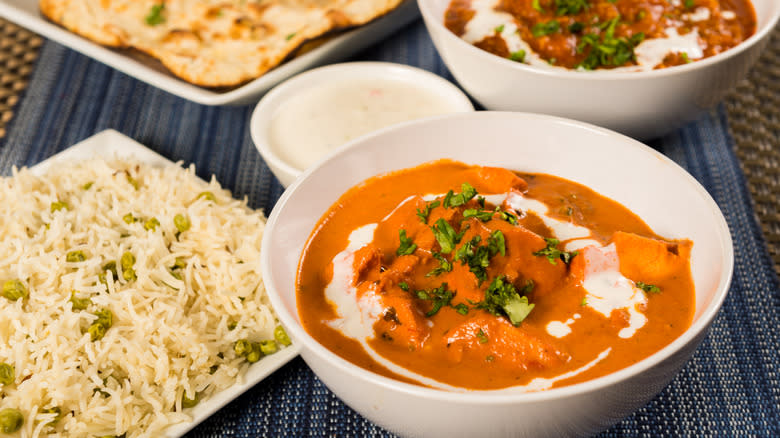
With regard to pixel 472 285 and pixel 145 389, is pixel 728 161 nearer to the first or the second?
pixel 472 285

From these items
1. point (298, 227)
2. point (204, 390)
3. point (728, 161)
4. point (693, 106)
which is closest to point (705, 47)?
point (693, 106)

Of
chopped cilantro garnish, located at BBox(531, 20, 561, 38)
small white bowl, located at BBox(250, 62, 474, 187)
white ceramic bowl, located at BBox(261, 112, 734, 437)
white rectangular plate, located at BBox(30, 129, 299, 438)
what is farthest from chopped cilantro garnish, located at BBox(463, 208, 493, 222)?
chopped cilantro garnish, located at BBox(531, 20, 561, 38)

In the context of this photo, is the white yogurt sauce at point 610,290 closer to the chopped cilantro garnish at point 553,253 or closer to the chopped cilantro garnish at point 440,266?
the chopped cilantro garnish at point 553,253

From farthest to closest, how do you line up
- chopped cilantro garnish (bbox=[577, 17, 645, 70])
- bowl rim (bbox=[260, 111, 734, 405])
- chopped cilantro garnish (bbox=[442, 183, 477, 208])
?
chopped cilantro garnish (bbox=[577, 17, 645, 70]) → chopped cilantro garnish (bbox=[442, 183, 477, 208]) → bowl rim (bbox=[260, 111, 734, 405])

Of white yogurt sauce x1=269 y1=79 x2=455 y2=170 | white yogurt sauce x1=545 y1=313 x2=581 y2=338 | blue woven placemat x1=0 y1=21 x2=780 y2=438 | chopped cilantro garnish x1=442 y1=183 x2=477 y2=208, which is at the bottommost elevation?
blue woven placemat x1=0 y1=21 x2=780 y2=438

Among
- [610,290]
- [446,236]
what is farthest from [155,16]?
[610,290]

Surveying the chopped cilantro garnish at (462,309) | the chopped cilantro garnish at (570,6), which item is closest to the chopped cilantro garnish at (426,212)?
the chopped cilantro garnish at (462,309)

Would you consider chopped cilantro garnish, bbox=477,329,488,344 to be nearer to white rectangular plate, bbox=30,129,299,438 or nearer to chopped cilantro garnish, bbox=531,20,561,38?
white rectangular plate, bbox=30,129,299,438

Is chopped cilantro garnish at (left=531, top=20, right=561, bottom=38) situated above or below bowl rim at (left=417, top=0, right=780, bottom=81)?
below
